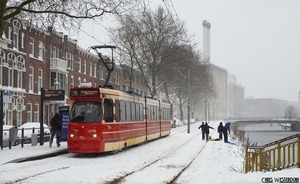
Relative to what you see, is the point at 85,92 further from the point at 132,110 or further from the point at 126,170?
the point at 126,170

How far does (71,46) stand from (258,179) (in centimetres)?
4659

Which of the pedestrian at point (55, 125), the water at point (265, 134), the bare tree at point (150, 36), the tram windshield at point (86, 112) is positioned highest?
the bare tree at point (150, 36)

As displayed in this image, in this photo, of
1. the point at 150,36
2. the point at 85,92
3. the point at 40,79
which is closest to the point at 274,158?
the point at 85,92

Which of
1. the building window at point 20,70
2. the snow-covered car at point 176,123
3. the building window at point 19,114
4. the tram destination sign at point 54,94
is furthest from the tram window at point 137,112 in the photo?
the snow-covered car at point 176,123

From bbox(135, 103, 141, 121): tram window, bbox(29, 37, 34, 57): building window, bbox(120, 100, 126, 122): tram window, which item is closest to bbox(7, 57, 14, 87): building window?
bbox(29, 37, 34, 57): building window

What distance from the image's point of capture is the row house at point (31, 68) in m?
41.2

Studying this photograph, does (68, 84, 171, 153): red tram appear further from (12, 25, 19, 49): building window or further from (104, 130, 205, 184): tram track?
(12, 25, 19, 49): building window

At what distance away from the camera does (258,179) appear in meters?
13.1

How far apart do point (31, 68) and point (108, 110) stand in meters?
26.6

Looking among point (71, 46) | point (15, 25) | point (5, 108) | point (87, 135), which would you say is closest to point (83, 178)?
point (87, 135)

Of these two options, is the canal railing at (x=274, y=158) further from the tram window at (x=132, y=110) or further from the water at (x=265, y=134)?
the water at (x=265, y=134)

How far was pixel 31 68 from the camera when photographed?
153ft

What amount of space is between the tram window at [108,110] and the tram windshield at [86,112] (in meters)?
0.39

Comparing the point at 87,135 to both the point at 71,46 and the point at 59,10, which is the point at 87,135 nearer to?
the point at 59,10
